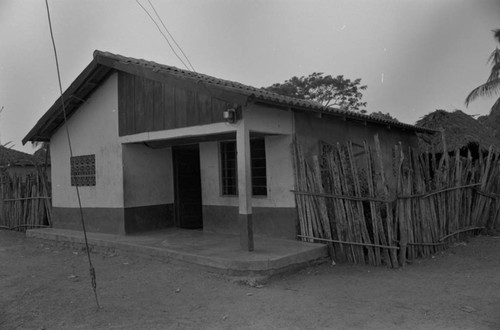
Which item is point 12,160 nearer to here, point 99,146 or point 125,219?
point 99,146

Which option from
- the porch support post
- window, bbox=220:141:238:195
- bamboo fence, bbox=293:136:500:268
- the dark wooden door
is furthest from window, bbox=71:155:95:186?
bamboo fence, bbox=293:136:500:268

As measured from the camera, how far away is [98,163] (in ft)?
32.9

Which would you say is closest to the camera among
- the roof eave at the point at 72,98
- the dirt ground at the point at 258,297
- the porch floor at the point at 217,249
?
the dirt ground at the point at 258,297

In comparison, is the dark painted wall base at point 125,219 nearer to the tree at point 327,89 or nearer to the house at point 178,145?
the house at point 178,145

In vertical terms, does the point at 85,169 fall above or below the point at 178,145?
below

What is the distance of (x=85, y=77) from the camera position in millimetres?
9492

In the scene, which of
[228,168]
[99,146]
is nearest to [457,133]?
[228,168]

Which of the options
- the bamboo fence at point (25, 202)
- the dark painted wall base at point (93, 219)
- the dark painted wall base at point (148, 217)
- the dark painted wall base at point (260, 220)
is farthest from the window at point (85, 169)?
the dark painted wall base at point (260, 220)

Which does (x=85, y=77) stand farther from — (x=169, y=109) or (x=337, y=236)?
(x=337, y=236)

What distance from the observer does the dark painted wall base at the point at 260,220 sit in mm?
8102

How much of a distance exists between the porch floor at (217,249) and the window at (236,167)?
1029mm

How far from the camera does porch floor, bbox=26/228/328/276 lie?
6367 mm

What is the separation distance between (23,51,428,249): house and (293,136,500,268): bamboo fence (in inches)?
21.2

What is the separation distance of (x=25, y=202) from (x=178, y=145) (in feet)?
18.1
